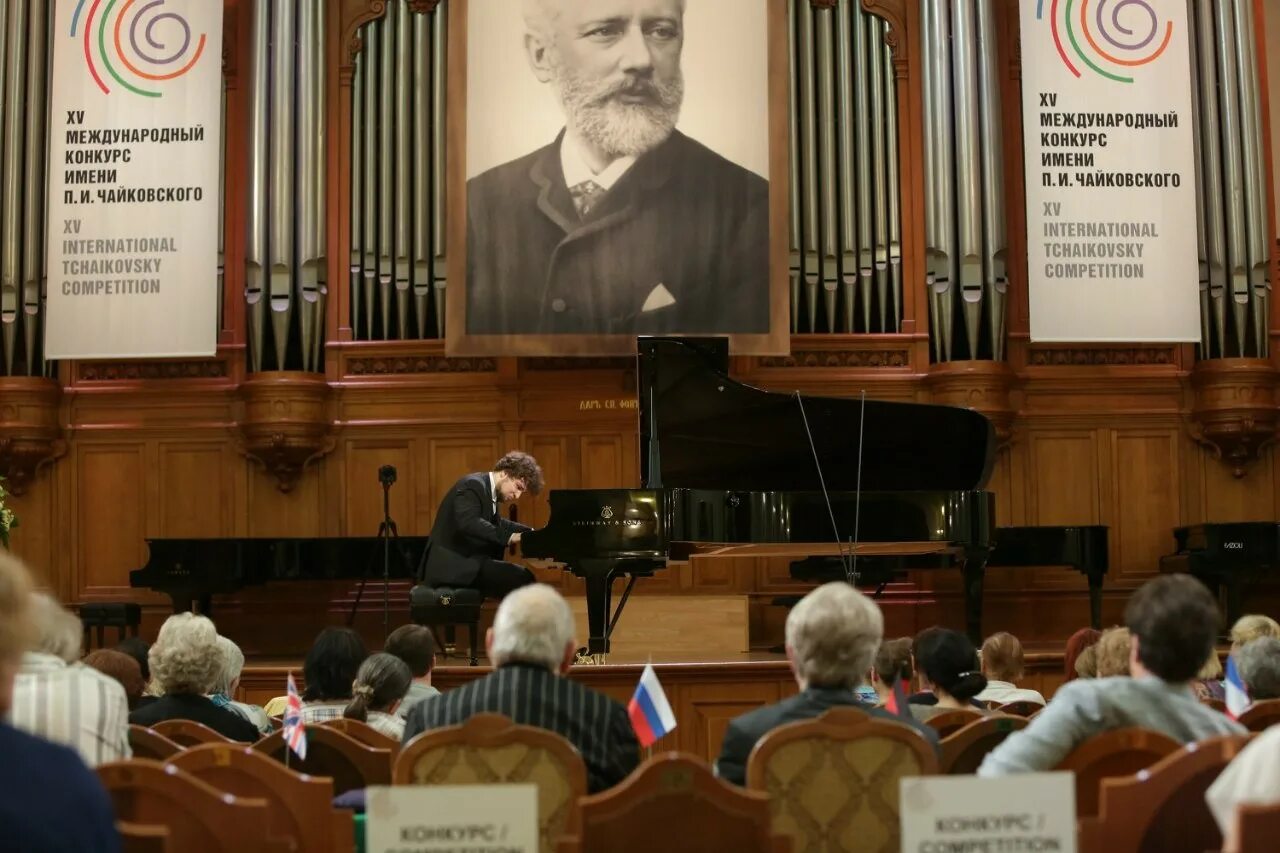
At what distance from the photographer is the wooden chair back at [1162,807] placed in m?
2.71

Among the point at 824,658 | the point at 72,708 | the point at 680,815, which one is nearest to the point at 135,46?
the point at 72,708

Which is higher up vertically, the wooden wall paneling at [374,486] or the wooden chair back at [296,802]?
the wooden wall paneling at [374,486]

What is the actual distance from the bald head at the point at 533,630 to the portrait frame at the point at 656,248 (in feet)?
22.5

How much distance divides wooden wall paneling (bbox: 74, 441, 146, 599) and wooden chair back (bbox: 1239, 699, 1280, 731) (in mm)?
8467

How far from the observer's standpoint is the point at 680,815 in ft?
9.00

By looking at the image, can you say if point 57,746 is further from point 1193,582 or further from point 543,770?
point 1193,582

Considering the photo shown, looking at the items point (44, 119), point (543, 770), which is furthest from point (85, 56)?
point (543, 770)

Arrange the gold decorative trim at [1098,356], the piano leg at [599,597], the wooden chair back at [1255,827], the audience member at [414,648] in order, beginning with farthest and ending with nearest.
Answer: the gold decorative trim at [1098,356]
the piano leg at [599,597]
the audience member at [414,648]
the wooden chair back at [1255,827]

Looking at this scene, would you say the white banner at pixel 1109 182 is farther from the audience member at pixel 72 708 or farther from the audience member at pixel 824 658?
the audience member at pixel 72 708

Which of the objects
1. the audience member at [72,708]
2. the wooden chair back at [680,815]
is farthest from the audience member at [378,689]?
the wooden chair back at [680,815]

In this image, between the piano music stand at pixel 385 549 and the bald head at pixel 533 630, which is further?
the piano music stand at pixel 385 549

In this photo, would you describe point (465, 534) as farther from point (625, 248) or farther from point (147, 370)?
point (147, 370)

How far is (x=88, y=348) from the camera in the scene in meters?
10.4

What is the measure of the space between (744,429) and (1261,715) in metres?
4.51
